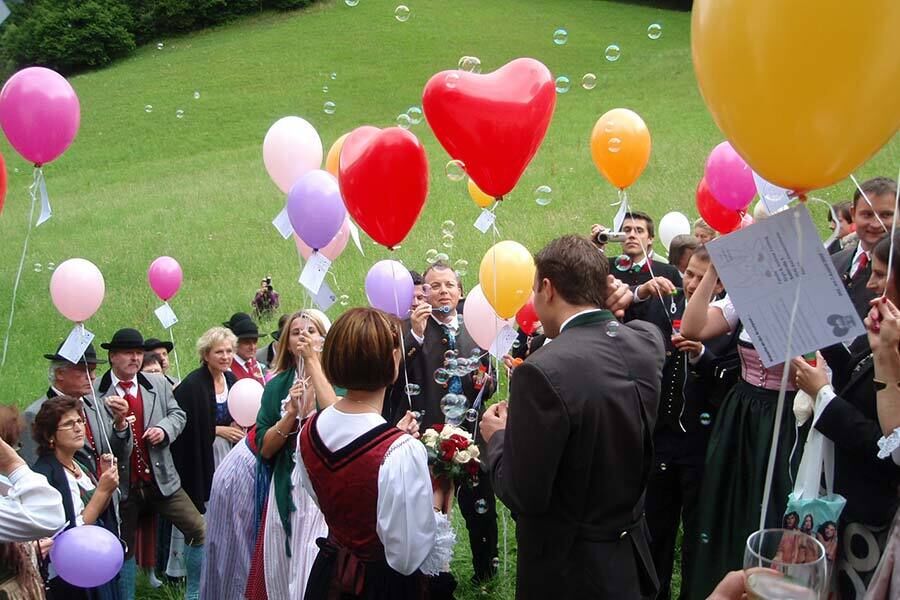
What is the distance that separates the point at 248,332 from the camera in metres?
6.06

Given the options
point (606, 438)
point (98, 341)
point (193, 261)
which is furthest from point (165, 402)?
point (193, 261)

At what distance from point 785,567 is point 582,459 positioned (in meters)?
1.07

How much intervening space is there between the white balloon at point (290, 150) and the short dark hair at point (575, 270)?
2.87m

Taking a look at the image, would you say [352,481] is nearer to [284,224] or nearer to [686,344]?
[686,344]

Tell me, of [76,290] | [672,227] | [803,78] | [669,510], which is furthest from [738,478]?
[76,290]

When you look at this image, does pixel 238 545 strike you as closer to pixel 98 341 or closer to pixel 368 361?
pixel 368 361

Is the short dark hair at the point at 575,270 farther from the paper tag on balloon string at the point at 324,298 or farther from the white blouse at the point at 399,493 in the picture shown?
the paper tag on balloon string at the point at 324,298

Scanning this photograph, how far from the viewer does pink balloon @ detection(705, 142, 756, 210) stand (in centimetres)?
518

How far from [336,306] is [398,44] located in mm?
Answer: 28393

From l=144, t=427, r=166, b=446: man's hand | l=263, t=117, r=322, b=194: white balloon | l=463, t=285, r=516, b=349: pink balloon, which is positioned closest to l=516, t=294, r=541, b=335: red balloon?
l=463, t=285, r=516, b=349: pink balloon

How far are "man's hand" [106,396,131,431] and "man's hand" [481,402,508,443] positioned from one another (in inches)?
111

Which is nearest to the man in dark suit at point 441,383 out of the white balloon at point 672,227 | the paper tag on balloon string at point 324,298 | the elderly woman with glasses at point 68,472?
the paper tag on balloon string at point 324,298

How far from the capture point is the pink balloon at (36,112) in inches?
189

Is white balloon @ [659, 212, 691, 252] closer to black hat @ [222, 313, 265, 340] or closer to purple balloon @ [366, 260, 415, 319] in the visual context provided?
purple balloon @ [366, 260, 415, 319]
